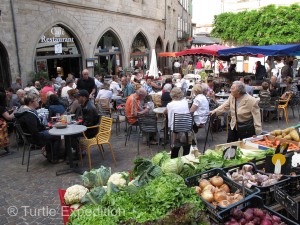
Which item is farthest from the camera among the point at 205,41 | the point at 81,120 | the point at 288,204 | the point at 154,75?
the point at 205,41

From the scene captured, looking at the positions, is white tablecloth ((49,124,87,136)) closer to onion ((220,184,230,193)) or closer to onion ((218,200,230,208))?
onion ((220,184,230,193))

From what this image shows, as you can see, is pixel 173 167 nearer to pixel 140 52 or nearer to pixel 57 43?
pixel 57 43

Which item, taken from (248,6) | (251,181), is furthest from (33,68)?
(248,6)

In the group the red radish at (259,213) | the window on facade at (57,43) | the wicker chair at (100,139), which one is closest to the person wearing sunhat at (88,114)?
the wicker chair at (100,139)

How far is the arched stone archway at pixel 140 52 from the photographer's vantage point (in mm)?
22781

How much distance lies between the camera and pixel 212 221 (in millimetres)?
2549

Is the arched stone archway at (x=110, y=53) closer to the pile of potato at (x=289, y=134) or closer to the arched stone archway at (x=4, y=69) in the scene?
the arched stone archway at (x=4, y=69)

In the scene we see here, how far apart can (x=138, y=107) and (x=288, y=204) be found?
5213 millimetres

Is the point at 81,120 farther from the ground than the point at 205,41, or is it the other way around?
the point at 205,41

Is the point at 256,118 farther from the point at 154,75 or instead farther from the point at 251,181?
the point at 154,75

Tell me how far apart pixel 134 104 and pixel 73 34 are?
9.89 metres

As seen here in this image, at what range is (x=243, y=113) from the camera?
16.9 feet

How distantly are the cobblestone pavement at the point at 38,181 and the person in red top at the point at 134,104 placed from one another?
768 mm

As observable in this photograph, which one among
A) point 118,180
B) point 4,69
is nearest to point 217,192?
point 118,180
